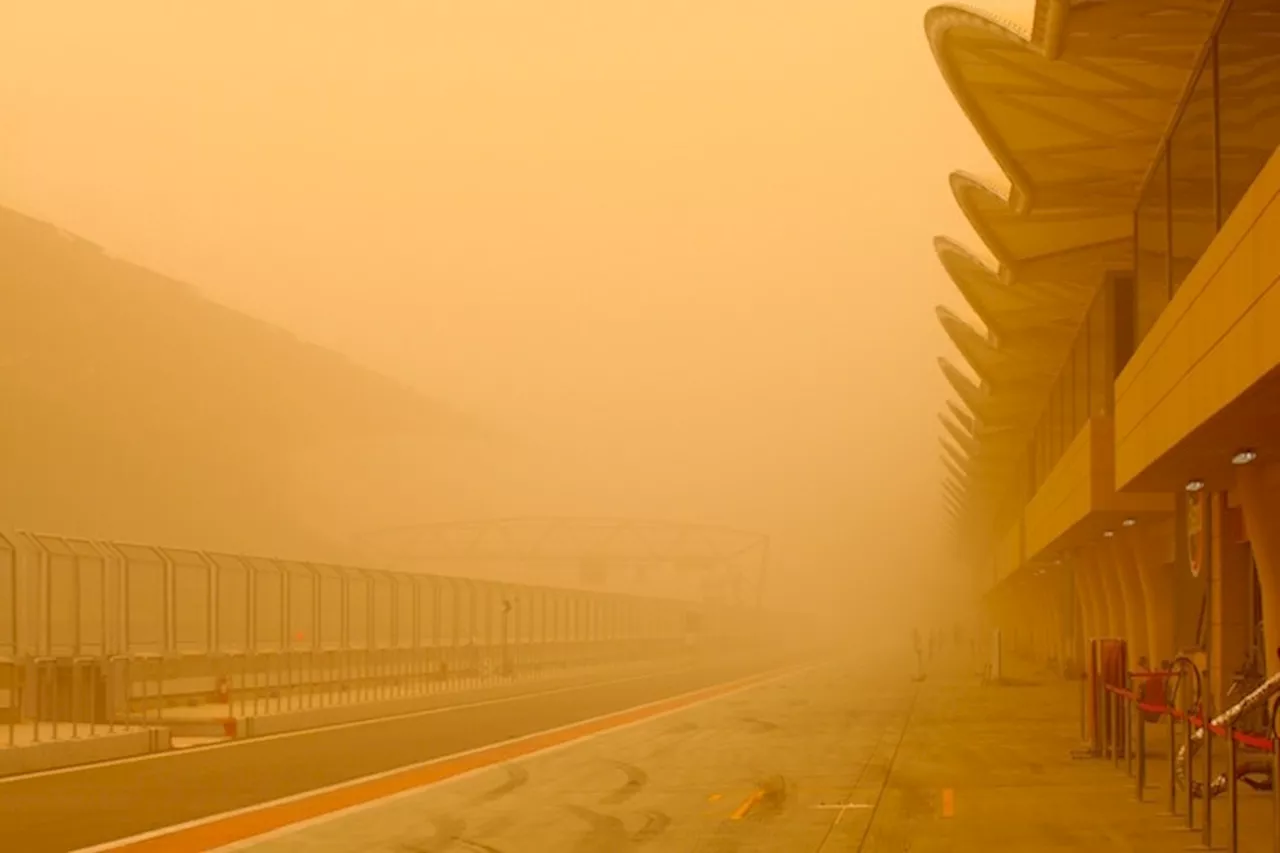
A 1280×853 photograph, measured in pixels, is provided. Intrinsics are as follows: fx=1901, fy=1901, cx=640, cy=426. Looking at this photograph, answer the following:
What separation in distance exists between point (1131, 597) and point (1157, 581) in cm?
209

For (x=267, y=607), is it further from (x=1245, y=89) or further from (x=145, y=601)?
(x=1245, y=89)

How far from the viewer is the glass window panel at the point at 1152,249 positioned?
993 inches

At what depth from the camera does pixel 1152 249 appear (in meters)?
27.2

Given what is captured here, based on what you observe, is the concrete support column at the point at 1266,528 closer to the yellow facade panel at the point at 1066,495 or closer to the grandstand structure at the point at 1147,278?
the grandstand structure at the point at 1147,278

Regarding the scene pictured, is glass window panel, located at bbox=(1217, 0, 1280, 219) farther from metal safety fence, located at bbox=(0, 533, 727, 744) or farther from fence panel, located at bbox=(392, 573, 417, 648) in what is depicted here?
fence panel, located at bbox=(392, 573, 417, 648)

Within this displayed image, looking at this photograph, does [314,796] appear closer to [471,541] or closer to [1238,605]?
[1238,605]

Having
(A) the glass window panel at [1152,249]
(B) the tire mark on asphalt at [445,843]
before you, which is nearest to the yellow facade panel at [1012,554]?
(A) the glass window panel at [1152,249]

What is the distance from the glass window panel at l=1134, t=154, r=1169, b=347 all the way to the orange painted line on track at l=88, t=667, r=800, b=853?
406 inches

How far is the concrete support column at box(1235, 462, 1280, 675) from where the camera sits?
73.3ft

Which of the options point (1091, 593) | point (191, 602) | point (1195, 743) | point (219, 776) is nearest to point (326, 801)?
point (219, 776)

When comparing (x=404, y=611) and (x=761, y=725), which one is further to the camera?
(x=404, y=611)

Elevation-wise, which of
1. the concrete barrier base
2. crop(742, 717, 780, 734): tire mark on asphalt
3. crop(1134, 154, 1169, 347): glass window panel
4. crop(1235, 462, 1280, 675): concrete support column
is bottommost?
crop(742, 717, 780, 734): tire mark on asphalt

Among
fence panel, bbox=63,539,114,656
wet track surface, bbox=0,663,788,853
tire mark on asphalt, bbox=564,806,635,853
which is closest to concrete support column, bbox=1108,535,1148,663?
wet track surface, bbox=0,663,788,853

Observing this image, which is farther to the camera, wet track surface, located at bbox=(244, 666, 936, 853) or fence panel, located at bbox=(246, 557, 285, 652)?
fence panel, located at bbox=(246, 557, 285, 652)
